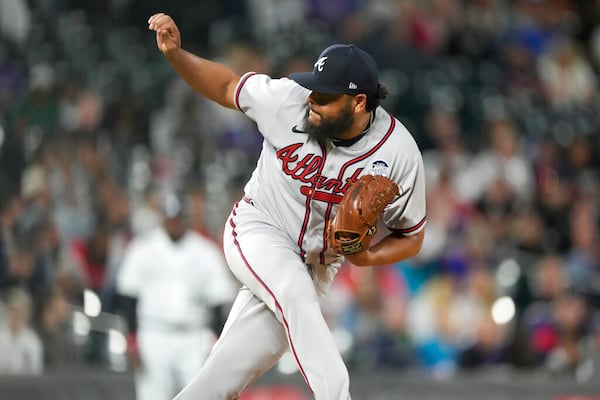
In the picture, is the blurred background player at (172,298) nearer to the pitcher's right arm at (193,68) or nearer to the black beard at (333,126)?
the pitcher's right arm at (193,68)

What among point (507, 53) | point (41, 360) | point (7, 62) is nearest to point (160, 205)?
point (41, 360)

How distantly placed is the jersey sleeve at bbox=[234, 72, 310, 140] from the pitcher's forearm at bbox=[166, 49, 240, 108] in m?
0.05

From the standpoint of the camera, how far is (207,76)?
4.81m

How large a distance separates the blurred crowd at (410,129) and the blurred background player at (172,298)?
32cm

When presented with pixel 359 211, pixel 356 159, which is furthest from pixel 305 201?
pixel 359 211

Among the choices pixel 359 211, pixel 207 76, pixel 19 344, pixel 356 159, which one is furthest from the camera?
pixel 19 344

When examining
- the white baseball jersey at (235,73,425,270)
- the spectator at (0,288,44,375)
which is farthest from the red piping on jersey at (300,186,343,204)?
the spectator at (0,288,44,375)

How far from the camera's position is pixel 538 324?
9.17 metres

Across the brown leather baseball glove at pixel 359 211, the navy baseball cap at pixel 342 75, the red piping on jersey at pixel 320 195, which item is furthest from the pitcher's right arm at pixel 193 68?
the brown leather baseball glove at pixel 359 211

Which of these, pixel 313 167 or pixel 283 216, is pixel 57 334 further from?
pixel 313 167

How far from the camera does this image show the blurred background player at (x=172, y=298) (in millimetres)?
8898

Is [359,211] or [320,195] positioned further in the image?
[320,195]

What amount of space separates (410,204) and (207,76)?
3.38 feet

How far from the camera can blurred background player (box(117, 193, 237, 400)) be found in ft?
29.2
